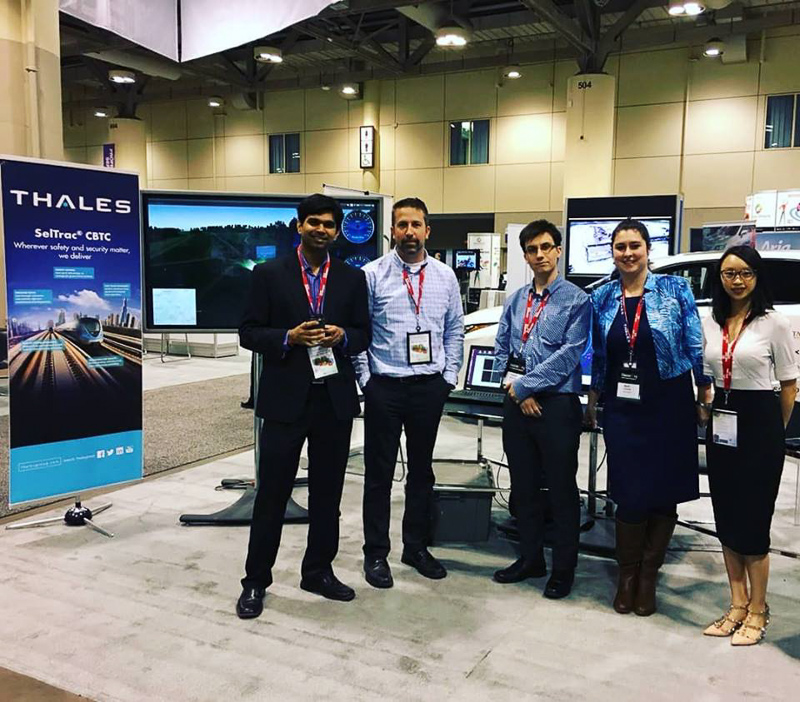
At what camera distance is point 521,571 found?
3.23 m

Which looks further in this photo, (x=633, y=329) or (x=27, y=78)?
(x=27, y=78)

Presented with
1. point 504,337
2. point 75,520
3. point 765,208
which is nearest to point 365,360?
point 504,337

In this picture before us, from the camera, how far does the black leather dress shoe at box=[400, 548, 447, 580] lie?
326cm

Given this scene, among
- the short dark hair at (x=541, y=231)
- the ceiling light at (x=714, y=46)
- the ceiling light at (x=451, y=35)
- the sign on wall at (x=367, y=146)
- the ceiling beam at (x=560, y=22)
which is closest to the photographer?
the short dark hair at (x=541, y=231)

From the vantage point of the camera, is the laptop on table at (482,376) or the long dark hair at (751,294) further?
the laptop on table at (482,376)

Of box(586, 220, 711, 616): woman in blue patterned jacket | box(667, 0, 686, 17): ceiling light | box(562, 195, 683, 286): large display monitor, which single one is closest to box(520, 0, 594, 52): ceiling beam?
box(667, 0, 686, 17): ceiling light

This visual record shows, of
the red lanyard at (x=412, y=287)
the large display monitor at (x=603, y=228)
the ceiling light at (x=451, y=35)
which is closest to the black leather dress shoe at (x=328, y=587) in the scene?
the red lanyard at (x=412, y=287)

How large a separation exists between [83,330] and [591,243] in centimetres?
469

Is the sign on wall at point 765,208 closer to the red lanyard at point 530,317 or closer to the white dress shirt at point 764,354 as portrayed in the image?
the red lanyard at point 530,317

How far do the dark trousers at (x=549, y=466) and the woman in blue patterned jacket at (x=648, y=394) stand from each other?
181 mm

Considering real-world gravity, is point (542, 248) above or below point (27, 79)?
below

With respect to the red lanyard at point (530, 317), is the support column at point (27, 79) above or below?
above

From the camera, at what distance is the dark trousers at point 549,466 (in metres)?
3.02

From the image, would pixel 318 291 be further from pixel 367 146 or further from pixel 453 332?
pixel 367 146
